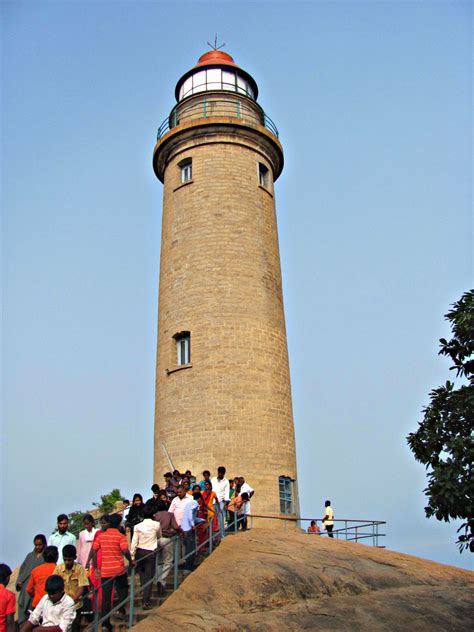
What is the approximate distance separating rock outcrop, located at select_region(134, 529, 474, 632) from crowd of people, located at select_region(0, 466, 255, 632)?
0.58 m

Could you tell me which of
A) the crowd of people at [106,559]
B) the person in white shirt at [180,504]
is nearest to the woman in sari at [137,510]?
the crowd of people at [106,559]

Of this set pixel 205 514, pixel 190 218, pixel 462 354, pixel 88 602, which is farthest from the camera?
pixel 190 218

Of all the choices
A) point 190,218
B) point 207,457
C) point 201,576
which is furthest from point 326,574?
point 190,218

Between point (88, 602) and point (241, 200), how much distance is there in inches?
580

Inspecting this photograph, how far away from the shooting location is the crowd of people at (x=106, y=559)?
8070 millimetres

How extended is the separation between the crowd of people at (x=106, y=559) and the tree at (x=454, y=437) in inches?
176

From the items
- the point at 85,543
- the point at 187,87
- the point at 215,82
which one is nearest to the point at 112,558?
the point at 85,543

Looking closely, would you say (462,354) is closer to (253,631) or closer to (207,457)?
(253,631)

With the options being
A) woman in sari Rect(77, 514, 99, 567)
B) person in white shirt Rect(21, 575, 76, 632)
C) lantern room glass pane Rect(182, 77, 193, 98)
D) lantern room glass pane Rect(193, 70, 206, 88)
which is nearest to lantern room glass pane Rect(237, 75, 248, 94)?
lantern room glass pane Rect(193, 70, 206, 88)

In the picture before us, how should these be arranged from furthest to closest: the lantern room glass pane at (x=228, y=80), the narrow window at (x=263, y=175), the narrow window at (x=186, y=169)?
the lantern room glass pane at (x=228, y=80), the narrow window at (x=263, y=175), the narrow window at (x=186, y=169)

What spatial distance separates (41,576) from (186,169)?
16904 millimetres

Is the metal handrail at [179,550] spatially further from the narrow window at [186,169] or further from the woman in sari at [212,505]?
the narrow window at [186,169]

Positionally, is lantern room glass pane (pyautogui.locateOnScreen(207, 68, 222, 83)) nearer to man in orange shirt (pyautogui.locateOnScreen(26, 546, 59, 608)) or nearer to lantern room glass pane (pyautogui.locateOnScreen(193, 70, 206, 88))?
lantern room glass pane (pyautogui.locateOnScreen(193, 70, 206, 88))

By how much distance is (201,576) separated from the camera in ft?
37.4
